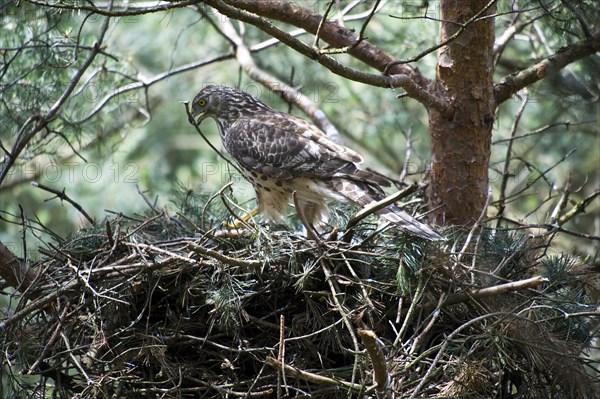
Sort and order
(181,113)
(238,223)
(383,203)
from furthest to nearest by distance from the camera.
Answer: (181,113)
(238,223)
(383,203)

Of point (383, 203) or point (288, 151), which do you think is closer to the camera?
point (383, 203)

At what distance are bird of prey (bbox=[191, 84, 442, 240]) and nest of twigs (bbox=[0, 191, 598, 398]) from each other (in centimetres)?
55

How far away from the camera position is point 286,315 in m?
4.80

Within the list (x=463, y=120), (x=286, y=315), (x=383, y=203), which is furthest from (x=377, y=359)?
(x=463, y=120)

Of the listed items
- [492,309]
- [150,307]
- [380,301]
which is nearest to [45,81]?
[150,307]

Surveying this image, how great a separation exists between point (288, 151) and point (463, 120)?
1.24 m

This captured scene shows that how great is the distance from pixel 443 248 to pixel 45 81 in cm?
331

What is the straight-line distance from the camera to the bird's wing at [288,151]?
560 centimetres

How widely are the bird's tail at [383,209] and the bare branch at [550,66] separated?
3.29 ft

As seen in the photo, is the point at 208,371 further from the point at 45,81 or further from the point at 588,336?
the point at 45,81

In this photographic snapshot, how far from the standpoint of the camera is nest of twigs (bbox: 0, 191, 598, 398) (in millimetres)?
4305

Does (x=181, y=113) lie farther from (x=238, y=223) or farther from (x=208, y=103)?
(x=238, y=223)

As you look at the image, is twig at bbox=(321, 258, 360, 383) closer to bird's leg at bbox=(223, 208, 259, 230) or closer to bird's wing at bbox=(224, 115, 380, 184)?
bird's leg at bbox=(223, 208, 259, 230)

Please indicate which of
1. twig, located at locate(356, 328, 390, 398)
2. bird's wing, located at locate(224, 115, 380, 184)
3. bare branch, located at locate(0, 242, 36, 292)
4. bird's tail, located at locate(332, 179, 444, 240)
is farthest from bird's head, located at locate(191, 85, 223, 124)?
twig, located at locate(356, 328, 390, 398)
